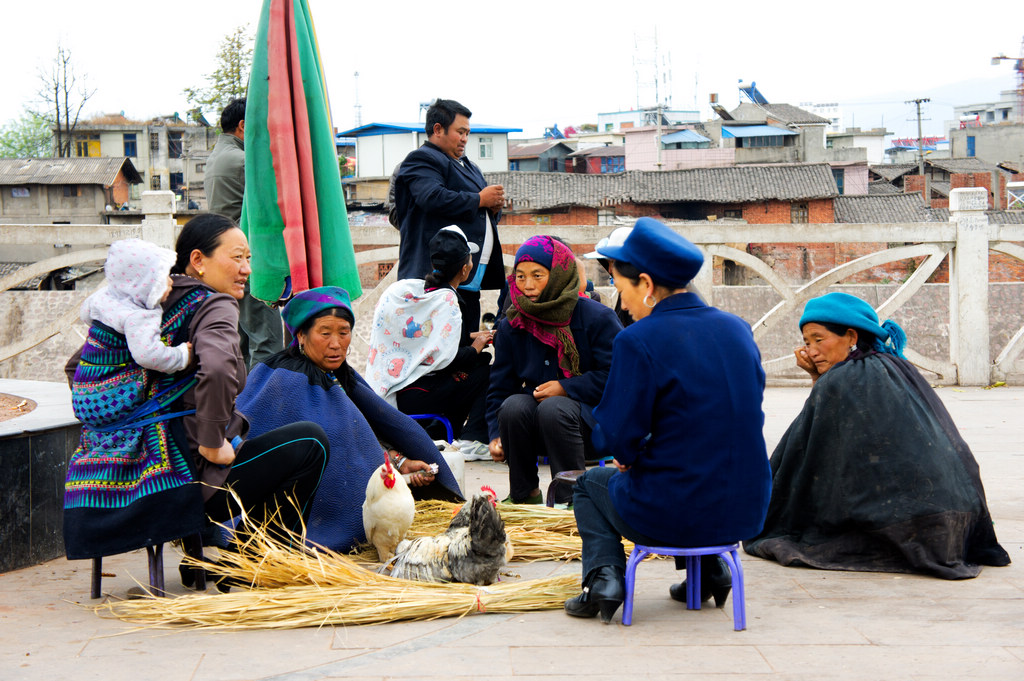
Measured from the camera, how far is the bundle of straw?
3248 mm

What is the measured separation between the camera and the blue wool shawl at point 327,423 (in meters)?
3.99

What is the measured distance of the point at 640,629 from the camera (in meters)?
3.19

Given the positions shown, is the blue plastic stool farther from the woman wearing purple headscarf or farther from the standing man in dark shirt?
the standing man in dark shirt

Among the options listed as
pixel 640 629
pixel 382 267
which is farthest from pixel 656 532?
pixel 382 267

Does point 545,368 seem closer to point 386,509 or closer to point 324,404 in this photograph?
point 324,404

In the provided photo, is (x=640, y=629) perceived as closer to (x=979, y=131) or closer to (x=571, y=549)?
(x=571, y=549)

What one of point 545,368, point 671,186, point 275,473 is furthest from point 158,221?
point 671,186

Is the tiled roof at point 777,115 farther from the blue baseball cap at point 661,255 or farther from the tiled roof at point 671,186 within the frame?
the blue baseball cap at point 661,255

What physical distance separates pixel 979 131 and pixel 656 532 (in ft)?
260

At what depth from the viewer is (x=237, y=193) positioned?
596 cm

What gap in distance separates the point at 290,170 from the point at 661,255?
235 centimetres

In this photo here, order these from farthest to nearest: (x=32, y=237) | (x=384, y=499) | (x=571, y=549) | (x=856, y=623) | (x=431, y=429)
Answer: (x=32, y=237)
(x=431, y=429)
(x=571, y=549)
(x=384, y=499)
(x=856, y=623)

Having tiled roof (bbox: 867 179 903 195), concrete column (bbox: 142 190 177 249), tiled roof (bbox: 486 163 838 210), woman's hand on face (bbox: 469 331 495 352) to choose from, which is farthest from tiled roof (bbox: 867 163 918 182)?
woman's hand on face (bbox: 469 331 495 352)

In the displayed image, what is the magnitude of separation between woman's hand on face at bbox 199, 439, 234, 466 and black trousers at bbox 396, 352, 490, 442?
80.5 inches
